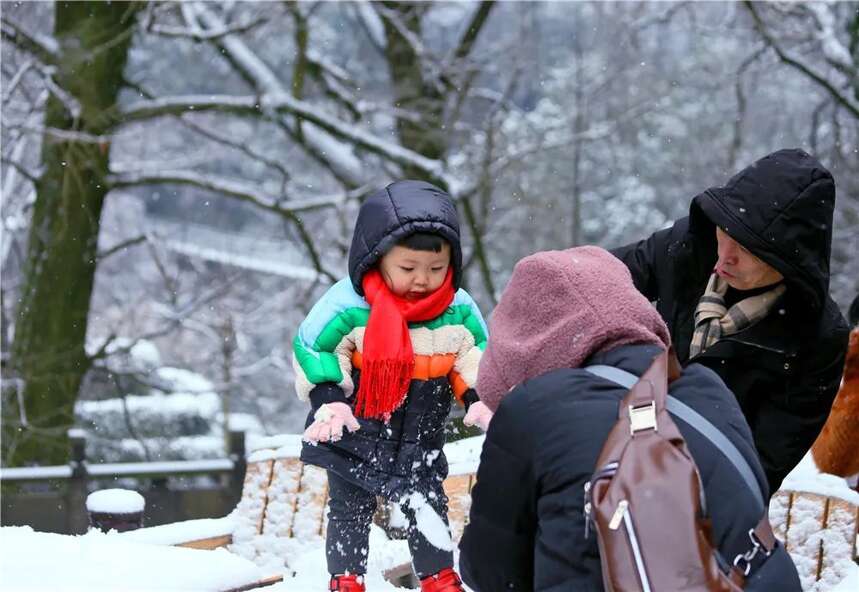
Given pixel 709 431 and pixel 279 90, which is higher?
pixel 279 90

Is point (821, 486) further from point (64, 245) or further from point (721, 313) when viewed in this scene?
point (64, 245)

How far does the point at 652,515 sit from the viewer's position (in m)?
2.13

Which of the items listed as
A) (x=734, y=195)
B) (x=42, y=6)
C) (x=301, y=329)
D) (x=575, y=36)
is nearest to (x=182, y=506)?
(x=42, y=6)

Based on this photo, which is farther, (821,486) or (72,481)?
(72,481)

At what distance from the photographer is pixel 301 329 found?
12.6 ft

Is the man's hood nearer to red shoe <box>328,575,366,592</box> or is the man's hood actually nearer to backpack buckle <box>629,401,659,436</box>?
backpack buckle <box>629,401,659,436</box>

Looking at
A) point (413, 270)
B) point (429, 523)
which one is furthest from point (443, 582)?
point (413, 270)

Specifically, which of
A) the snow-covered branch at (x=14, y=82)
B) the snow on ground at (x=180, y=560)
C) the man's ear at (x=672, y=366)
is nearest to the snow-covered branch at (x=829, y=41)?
the snow-covered branch at (x=14, y=82)

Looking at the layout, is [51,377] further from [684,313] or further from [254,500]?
[684,313]

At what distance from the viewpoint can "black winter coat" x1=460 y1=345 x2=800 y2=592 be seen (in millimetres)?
2236

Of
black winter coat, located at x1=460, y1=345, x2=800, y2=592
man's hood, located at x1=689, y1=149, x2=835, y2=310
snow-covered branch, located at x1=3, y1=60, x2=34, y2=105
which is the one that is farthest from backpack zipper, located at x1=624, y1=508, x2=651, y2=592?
snow-covered branch, located at x1=3, y1=60, x2=34, y2=105

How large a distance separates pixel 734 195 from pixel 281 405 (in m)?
20.2

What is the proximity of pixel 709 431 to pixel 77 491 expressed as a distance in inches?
362

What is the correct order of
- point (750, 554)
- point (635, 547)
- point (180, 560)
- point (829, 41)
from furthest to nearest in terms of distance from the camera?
point (829, 41) < point (180, 560) < point (750, 554) < point (635, 547)
